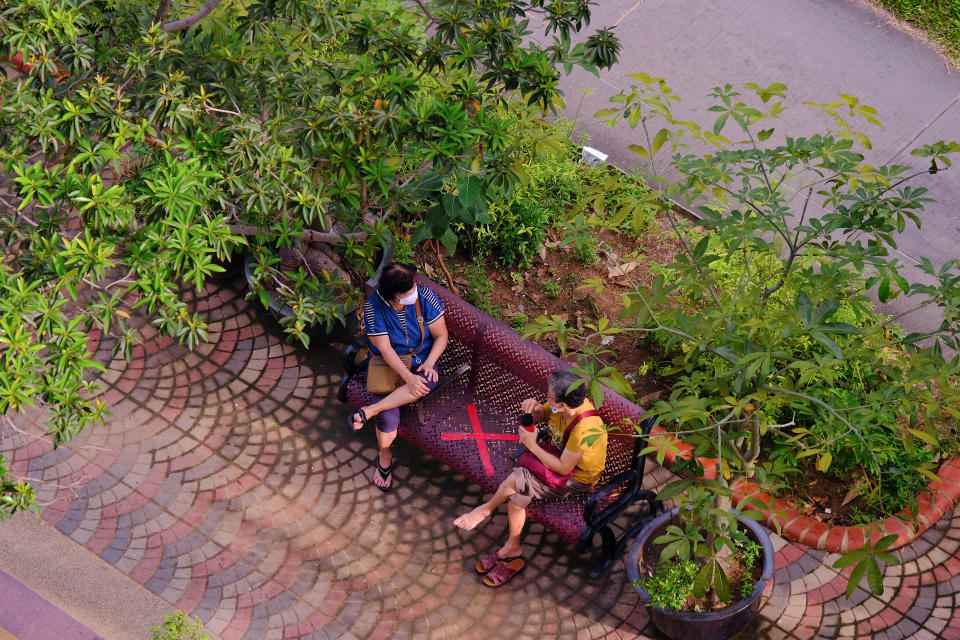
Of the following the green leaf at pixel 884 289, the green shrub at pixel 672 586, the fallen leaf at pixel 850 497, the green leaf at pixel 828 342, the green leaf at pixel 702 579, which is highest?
the green leaf at pixel 884 289

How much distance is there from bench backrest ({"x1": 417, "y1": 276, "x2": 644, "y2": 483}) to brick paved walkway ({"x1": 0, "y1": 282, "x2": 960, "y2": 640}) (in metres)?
0.70

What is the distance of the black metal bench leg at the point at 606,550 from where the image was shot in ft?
18.3

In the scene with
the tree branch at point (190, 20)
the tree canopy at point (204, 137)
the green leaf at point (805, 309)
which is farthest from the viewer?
the tree branch at point (190, 20)

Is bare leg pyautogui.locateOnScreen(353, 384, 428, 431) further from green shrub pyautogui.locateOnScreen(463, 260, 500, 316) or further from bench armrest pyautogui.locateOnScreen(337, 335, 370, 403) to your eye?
green shrub pyautogui.locateOnScreen(463, 260, 500, 316)

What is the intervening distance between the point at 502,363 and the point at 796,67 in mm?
5794

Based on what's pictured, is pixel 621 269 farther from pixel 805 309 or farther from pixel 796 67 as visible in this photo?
pixel 796 67

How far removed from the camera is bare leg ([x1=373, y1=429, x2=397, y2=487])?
6109mm

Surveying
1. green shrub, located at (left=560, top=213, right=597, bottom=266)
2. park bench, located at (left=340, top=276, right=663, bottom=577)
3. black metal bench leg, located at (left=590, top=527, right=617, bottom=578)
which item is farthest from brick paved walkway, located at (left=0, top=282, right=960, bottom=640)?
green shrub, located at (left=560, top=213, right=597, bottom=266)

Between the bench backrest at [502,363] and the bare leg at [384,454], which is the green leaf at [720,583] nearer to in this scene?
the bench backrest at [502,363]

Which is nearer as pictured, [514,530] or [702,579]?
[702,579]

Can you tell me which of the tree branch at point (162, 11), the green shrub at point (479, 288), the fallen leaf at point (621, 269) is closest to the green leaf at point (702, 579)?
the green shrub at point (479, 288)

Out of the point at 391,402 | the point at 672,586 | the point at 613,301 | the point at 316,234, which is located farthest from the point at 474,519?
the point at 613,301

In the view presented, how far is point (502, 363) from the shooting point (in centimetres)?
613

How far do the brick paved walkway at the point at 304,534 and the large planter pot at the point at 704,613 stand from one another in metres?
0.23
